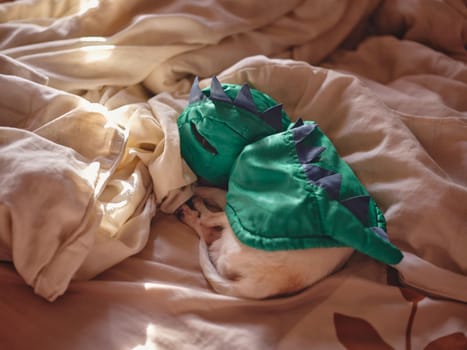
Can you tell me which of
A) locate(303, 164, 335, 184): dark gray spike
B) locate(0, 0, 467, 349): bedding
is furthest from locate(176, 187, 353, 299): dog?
locate(303, 164, 335, 184): dark gray spike

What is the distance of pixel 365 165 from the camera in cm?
95

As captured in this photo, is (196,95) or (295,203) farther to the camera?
(196,95)

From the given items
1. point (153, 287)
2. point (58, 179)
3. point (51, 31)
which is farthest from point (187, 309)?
point (51, 31)

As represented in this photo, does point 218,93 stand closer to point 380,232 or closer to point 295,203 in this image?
point 295,203

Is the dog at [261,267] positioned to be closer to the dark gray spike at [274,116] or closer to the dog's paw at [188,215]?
the dog's paw at [188,215]

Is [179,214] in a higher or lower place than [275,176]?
lower

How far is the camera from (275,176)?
836mm

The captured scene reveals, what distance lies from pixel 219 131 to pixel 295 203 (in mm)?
220

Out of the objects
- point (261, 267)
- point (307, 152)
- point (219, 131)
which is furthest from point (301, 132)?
point (261, 267)

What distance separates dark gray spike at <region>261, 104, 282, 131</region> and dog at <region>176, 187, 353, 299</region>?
0.71ft

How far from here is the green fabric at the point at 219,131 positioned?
0.90 metres

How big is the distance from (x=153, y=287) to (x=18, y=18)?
766mm

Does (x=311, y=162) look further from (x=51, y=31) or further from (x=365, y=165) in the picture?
(x=51, y=31)

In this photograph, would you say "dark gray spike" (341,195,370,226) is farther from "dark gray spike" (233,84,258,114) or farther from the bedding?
"dark gray spike" (233,84,258,114)
